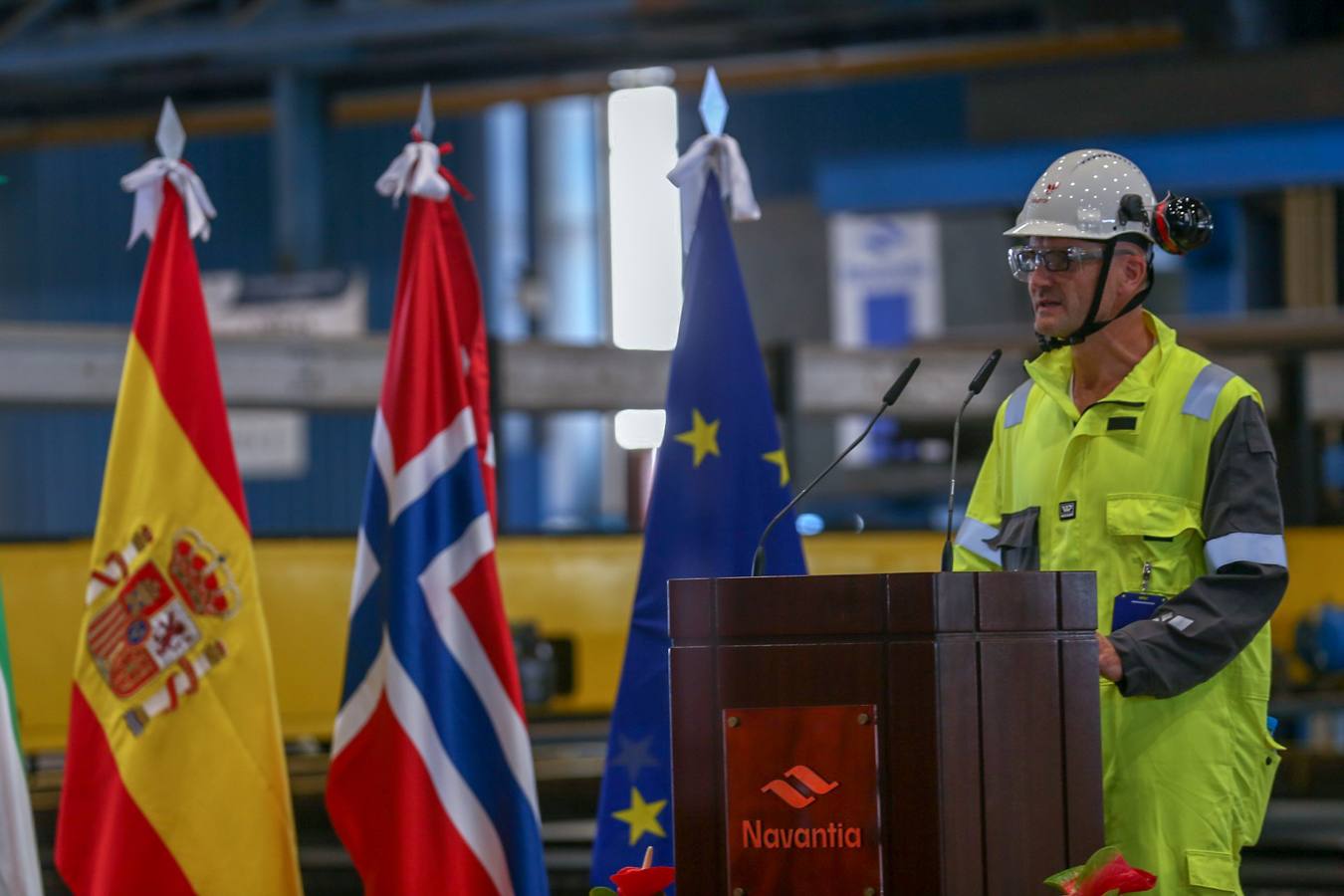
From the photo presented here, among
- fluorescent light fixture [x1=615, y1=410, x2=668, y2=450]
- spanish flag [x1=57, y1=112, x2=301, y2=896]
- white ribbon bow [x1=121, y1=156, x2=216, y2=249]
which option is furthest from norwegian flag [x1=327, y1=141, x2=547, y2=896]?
fluorescent light fixture [x1=615, y1=410, x2=668, y2=450]

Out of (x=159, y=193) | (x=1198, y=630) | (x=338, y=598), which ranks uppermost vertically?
(x=159, y=193)

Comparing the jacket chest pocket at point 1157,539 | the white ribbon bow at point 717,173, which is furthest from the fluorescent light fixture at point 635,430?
the jacket chest pocket at point 1157,539

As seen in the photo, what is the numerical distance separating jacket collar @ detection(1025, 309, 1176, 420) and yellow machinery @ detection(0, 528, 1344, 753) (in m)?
2.44

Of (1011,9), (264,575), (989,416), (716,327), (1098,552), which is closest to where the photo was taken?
(1098,552)

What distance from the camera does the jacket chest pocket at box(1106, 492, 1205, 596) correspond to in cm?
229

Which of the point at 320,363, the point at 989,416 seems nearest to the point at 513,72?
the point at 989,416

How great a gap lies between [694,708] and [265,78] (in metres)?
11.2

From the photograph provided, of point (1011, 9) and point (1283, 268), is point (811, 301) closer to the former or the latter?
point (1011, 9)

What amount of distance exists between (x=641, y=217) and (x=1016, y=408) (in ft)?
34.8

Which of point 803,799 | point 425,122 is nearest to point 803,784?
point 803,799

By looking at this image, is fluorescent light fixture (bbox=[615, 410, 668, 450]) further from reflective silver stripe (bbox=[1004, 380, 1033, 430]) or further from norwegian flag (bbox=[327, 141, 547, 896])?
reflective silver stripe (bbox=[1004, 380, 1033, 430])

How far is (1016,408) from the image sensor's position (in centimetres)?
257

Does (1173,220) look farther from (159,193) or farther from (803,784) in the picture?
(159,193)

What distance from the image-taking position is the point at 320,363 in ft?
15.3
